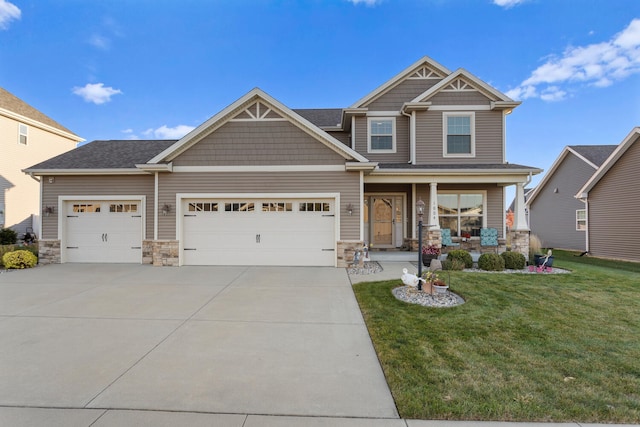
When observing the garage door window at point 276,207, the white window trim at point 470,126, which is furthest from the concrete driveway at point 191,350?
the white window trim at point 470,126

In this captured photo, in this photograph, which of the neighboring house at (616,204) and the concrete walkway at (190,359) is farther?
the neighboring house at (616,204)

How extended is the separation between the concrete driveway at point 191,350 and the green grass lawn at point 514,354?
0.40 m

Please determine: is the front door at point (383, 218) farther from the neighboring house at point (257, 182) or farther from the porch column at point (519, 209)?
the porch column at point (519, 209)

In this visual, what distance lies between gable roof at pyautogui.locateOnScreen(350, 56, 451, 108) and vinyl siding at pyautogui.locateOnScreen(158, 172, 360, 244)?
4.00 m

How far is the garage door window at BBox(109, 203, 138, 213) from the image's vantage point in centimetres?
1002

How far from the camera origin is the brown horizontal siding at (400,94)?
11828 millimetres

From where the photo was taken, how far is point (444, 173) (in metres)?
9.98

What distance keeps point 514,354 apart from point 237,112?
29.9 feet

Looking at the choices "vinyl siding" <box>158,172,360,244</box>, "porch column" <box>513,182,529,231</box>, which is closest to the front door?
"vinyl siding" <box>158,172,360,244</box>

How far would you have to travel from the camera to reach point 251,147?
31.0 feet

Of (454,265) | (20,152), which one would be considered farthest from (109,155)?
(454,265)

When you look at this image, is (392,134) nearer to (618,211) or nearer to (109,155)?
(618,211)

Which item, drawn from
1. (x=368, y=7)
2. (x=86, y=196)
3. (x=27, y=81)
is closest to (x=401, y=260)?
(x=86, y=196)

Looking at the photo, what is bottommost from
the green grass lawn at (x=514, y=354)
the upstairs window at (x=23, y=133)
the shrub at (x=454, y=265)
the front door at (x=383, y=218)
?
the green grass lawn at (x=514, y=354)
